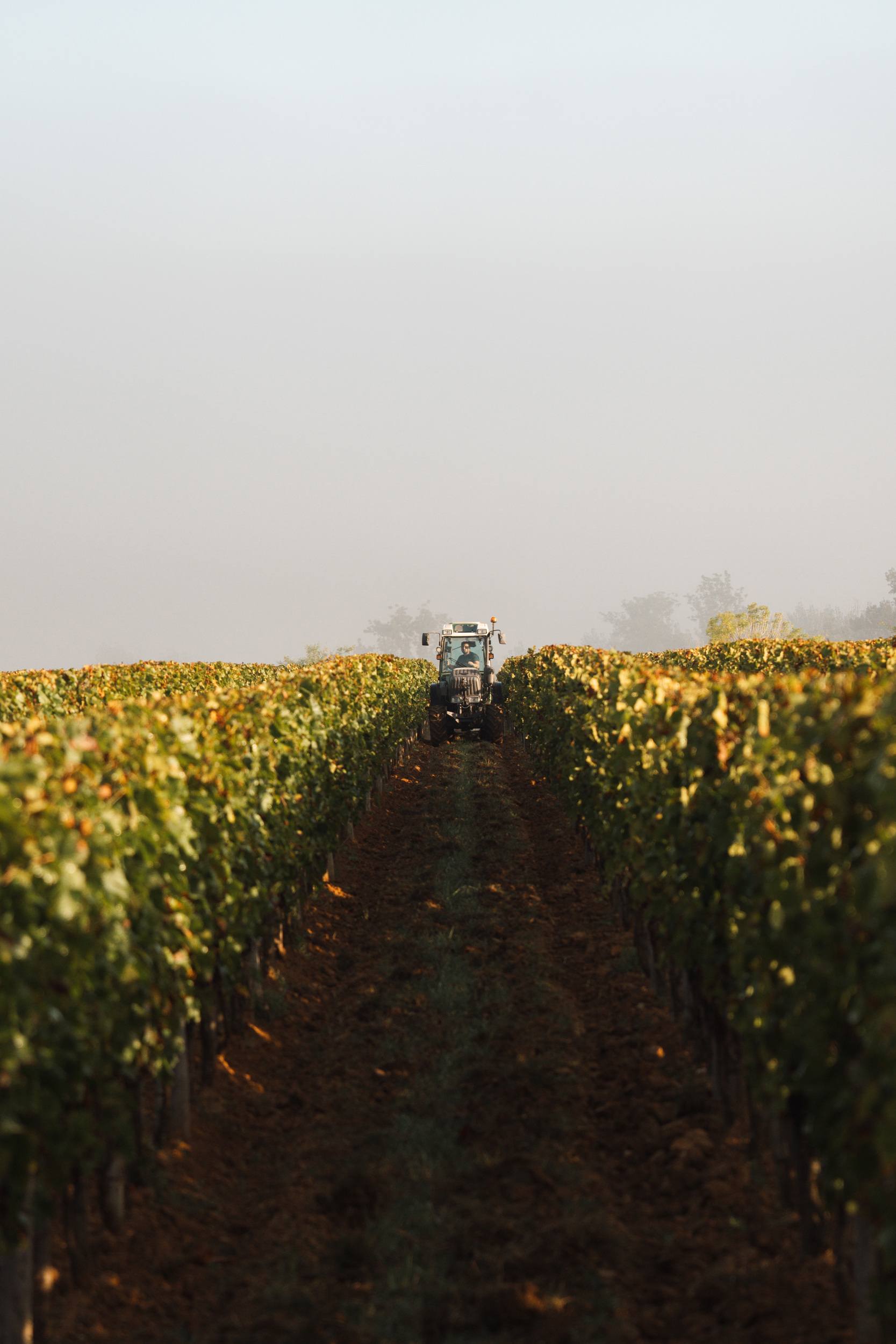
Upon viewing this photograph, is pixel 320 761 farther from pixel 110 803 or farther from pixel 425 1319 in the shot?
pixel 425 1319

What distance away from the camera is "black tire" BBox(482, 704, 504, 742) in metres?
31.4

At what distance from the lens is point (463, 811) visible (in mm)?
18453

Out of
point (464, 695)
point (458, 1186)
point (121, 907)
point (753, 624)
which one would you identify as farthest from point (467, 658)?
point (753, 624)

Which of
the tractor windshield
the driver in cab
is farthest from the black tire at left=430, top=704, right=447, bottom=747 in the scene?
the driver in cab

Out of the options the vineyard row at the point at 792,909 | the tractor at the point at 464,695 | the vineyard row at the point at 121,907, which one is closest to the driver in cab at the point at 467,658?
the tractor at the point at 464,695

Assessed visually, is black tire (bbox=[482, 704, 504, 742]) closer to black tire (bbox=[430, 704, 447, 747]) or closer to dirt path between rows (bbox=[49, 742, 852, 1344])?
black tire (bbox=[430, 704, 447, 747])

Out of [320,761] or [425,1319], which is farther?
[320,761]

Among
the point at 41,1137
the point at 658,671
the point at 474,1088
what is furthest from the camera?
the point at 658,671

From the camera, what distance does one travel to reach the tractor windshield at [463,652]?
32.8 metres

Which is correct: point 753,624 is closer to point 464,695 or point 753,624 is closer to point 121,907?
point 464,695

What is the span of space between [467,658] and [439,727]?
8.19 feet

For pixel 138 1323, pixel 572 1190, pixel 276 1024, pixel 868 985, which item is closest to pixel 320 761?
pixel 276 1024

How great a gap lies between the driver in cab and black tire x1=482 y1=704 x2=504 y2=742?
4.70ft

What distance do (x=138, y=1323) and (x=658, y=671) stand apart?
6.61 meters
